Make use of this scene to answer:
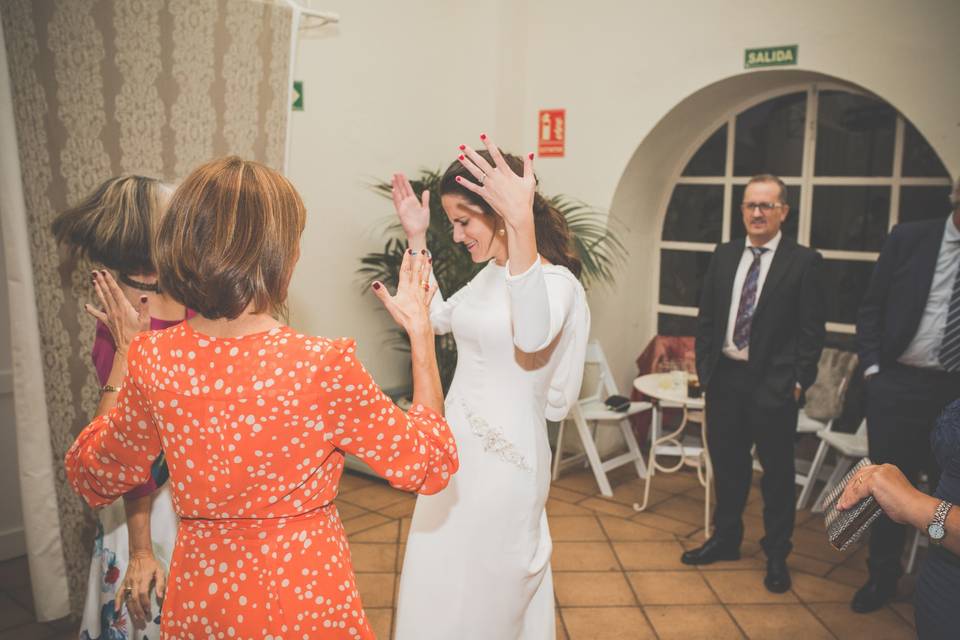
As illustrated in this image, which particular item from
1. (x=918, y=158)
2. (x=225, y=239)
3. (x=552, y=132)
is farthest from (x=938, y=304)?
(x=225, y=239)

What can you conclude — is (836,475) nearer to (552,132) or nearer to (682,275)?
(682,275)

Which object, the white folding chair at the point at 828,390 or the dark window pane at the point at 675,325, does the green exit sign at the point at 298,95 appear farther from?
the white folding chair at the point at 828,390

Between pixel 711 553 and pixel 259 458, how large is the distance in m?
3.00

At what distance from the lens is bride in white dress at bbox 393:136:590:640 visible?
196 cm

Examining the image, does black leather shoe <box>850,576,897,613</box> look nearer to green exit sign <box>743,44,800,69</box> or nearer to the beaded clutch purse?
the beaded clutch purse

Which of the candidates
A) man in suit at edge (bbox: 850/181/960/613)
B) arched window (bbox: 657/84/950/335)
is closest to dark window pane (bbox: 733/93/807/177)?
arched window (bbox: 657/84/950/335)

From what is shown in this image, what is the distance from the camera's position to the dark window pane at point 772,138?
15.8 feet

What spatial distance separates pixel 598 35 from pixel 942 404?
10.4 feet

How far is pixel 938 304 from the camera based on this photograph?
9.88 feet

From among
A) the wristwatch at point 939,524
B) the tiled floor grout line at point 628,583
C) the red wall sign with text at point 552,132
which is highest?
the red wall sign with text at point 552,132

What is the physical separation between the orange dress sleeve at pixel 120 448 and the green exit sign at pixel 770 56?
13.6ft

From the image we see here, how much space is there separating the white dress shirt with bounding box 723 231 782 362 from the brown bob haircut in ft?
8.87

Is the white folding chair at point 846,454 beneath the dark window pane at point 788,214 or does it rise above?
beneath

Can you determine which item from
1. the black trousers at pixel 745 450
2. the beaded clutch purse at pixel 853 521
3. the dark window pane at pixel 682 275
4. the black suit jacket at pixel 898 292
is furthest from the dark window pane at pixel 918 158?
the beaded clutch purse at pixel 853 521
